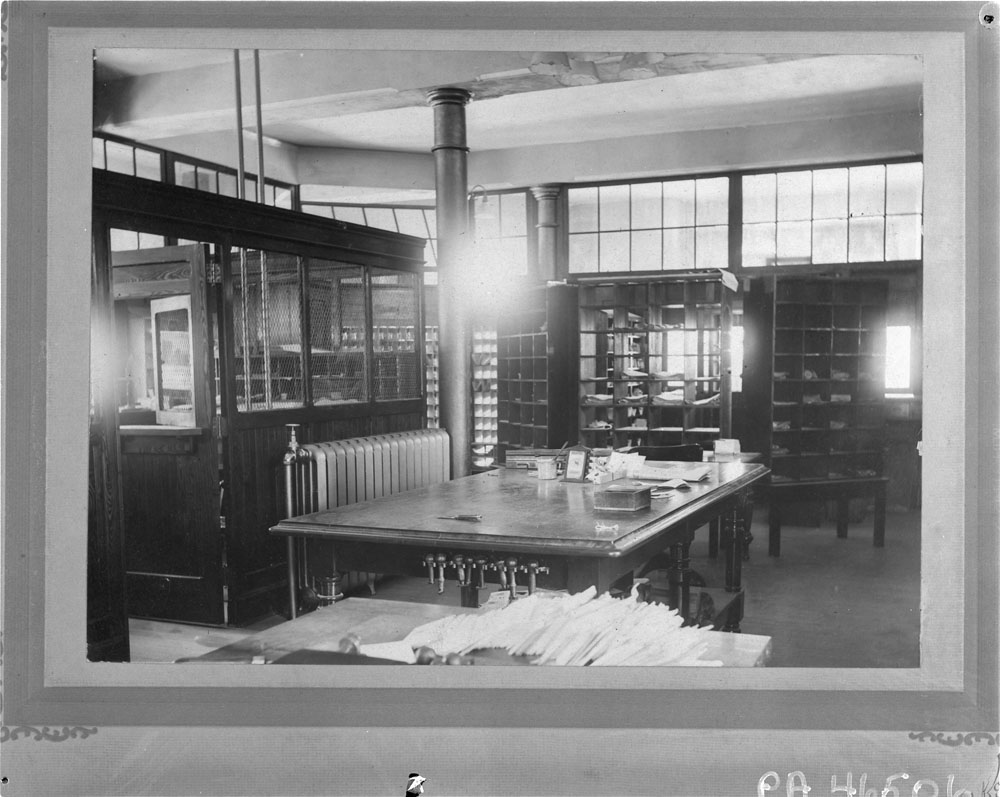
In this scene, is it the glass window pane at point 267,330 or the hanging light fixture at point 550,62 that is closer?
the hanging light fixture at point 550,62

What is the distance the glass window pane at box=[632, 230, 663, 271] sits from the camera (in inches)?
353

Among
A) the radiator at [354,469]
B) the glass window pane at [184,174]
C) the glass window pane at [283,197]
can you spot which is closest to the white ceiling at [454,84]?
the glass window pane at [184,174]

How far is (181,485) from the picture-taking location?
4.73m

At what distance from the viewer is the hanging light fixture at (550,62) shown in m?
2.88

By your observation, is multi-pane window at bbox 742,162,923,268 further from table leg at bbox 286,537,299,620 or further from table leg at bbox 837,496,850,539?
table leg at bbox 286,537,299,620

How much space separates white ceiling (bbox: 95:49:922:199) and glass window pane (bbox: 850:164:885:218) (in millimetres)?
608

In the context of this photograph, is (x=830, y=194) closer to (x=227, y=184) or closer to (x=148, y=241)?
(x=227, y=184)

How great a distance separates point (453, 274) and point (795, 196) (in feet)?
13.7

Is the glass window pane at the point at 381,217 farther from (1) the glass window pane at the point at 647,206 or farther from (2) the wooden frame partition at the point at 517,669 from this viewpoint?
(2) the wooden frame partition at the point at 517,669

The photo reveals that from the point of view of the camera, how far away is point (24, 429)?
2252 millimetres

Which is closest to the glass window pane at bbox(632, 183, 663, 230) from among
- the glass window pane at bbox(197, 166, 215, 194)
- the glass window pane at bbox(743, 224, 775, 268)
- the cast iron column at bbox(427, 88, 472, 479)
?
the glass window pane at bbox(743, 224, 775, 268)

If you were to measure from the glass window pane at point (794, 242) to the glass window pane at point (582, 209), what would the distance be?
78.1 inches

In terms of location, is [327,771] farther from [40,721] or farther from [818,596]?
[818,596]

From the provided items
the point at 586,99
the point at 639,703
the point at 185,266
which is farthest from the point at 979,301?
the point at 586,99
